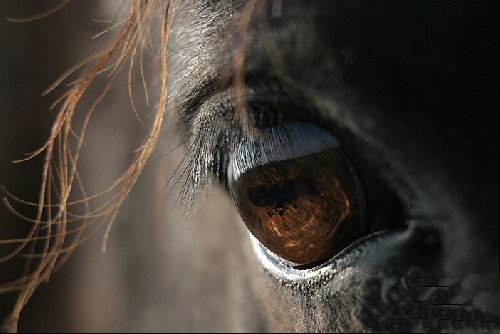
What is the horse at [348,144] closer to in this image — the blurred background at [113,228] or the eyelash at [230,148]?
the eyelash at [230,148]

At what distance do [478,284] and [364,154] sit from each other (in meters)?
0.14

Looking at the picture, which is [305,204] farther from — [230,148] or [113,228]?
[113,228]

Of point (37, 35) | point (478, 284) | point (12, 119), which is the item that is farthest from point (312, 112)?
point (37, 35)

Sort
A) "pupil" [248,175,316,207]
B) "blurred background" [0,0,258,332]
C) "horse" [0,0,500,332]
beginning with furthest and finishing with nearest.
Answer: "blurred background" [0,0,258,332]
"pupil" [248,175,316,207]
"horse" [0,0,500,332]

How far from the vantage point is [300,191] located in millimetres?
677

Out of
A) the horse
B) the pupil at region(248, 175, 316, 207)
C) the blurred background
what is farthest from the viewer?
the blurred background

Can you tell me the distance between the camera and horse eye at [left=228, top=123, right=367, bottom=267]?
65 centimetres

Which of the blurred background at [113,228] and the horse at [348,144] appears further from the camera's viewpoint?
the blurred background at [113,228]

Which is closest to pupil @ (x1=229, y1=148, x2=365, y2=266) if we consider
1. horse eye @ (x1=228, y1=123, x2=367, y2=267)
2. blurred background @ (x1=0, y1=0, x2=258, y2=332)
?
horse eye @ (x1=228, y1=123, x2=367, y2=267)

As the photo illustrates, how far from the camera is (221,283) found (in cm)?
111

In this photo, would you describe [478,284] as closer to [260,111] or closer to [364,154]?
[364,154]

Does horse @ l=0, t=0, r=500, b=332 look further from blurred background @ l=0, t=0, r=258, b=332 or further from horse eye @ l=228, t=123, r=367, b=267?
blurred background @ l=0, t=0, r=258, b=332

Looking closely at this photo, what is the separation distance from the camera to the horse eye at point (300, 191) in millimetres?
646

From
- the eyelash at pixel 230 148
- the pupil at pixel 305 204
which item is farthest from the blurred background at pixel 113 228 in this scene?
the pupil at pixel 305 204
